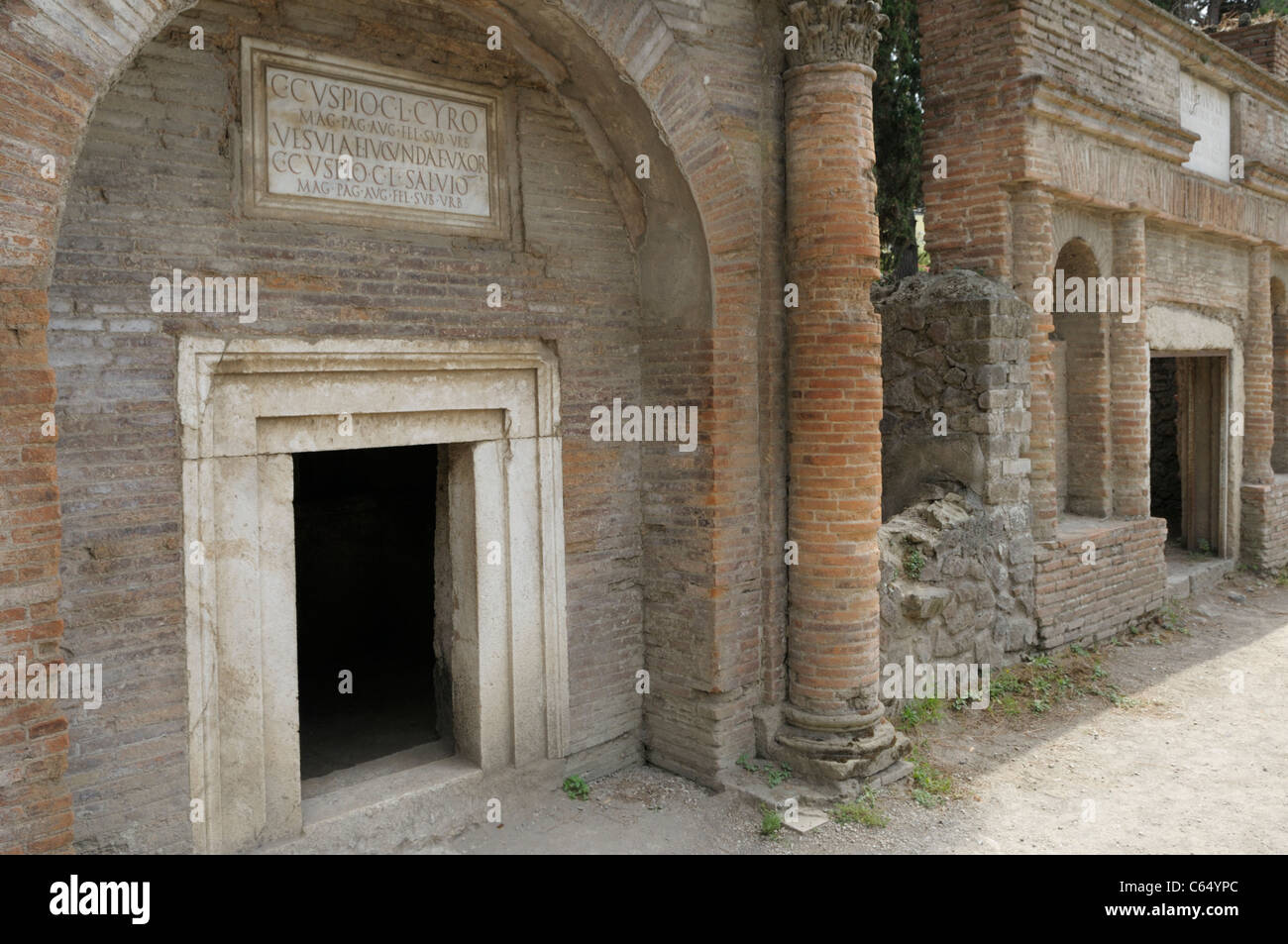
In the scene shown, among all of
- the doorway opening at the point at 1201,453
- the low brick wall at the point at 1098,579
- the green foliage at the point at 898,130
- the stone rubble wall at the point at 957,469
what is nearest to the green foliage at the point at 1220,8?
the doorway opening at the point at 1201,453

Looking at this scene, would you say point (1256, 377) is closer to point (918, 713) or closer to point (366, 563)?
point (918, 713)

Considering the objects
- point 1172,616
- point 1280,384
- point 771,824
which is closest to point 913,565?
point 771,824

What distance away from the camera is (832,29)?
18.7ft

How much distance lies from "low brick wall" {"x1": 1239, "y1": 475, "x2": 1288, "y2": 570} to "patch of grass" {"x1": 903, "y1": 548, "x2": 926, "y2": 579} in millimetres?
6972

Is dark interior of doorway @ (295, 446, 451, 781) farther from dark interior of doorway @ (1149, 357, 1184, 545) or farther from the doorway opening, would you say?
dark interior of doorway @ (1149, 357, 1184, 545)

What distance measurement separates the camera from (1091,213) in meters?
9.33

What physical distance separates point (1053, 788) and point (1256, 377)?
8442mm

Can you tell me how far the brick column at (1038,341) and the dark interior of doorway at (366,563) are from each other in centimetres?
515

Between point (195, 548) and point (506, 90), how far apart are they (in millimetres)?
2938

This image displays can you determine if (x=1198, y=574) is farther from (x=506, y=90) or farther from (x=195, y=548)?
(x=195, y=548)

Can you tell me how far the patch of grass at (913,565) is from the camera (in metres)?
7.24

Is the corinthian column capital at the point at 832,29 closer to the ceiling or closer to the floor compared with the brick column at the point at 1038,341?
closer to the ceiling

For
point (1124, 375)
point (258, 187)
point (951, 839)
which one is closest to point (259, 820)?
point (258, 187)

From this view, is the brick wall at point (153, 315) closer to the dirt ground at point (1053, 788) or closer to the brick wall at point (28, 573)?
the brick wall at point (28, 573)
